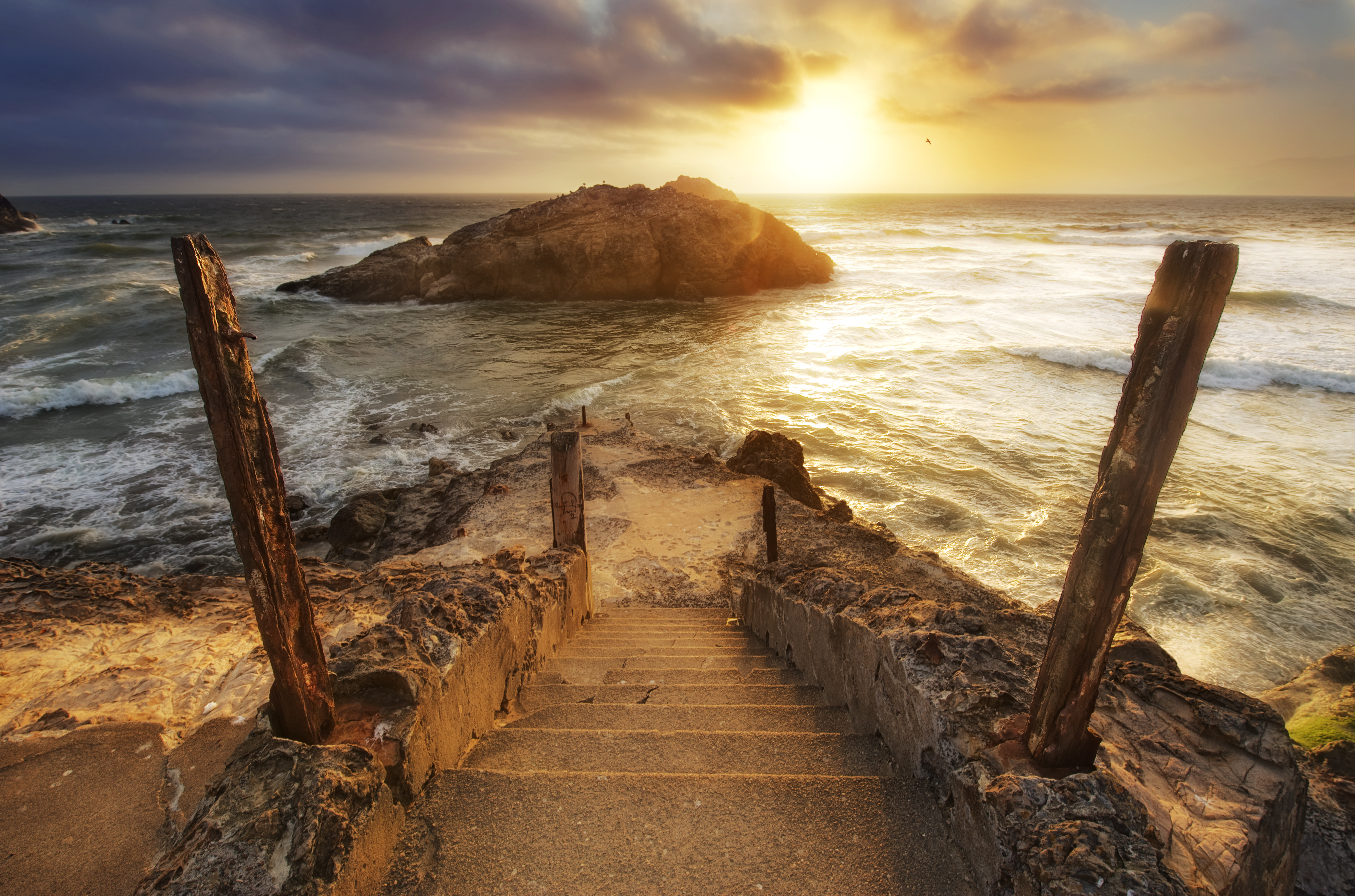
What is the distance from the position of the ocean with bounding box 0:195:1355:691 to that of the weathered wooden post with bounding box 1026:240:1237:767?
7354 mm

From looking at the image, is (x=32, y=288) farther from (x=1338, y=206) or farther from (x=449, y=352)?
(x=1338, y=206)

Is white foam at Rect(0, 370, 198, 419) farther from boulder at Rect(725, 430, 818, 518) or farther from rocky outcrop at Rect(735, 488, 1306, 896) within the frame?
rocky outcrop at Rect(735, 488, 1306, 896)

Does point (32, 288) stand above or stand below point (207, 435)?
above

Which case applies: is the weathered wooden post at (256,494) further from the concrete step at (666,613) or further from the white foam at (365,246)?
the white foam at (365,246)

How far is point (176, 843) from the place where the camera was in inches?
91.1

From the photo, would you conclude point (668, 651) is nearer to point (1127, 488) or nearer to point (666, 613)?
point (666, 613)

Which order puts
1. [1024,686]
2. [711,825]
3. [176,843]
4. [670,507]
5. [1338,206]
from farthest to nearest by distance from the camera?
[1338,206] → [670,507] → [1024,686] → [711,825] → [176,843]

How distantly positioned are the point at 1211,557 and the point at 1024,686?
31.6ft

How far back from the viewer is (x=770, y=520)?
823 cm

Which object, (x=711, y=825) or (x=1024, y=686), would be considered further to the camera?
(x=1024, y=686)

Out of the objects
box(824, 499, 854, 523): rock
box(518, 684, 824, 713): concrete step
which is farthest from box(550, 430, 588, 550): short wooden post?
box(824, 499, 854, 523): rock

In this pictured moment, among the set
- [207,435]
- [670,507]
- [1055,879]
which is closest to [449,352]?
[207,435]

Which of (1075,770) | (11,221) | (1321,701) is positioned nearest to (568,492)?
(1075,770)

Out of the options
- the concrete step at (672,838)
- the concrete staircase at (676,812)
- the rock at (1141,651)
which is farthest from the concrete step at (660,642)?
the rock at (1141,651)
